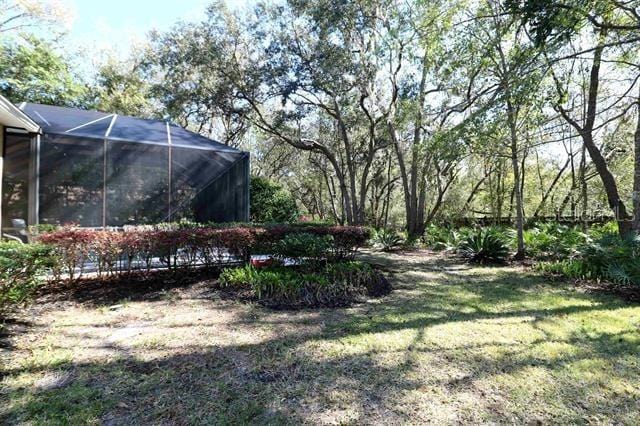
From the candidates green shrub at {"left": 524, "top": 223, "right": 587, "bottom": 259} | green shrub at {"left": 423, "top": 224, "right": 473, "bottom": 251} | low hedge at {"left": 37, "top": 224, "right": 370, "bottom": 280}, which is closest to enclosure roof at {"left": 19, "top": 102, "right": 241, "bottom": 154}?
low hedge at {"left": 37, "top": 224, "right": 370, "bottom": 280}

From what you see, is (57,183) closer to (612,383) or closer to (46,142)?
(46,142)

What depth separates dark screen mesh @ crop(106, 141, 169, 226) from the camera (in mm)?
8031

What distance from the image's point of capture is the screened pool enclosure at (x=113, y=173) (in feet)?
23.3

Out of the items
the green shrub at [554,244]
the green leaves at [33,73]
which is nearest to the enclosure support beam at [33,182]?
the green leaves at [33,73]

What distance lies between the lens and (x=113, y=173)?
8.09m

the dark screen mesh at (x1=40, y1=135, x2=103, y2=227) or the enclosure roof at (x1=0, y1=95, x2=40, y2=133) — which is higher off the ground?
the enclosure roof at (x1=0, y1=95, x2=40, y2=133)

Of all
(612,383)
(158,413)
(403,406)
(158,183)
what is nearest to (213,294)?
(158,413)

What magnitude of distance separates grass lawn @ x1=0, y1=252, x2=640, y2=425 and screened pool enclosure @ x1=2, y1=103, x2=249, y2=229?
4.25 meters

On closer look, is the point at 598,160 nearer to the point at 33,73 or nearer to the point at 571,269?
the point at 571,269

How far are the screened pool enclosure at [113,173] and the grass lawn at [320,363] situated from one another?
4246mm

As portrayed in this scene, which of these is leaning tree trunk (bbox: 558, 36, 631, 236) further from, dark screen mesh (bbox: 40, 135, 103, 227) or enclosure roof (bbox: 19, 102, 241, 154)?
dark screen mesh (bbox: 40, 135, 103, 227)

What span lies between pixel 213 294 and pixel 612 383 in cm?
444

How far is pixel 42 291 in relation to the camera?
15.4ft

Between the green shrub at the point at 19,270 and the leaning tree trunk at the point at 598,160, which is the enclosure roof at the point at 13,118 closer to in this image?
the green shrub at the point at 19,270
